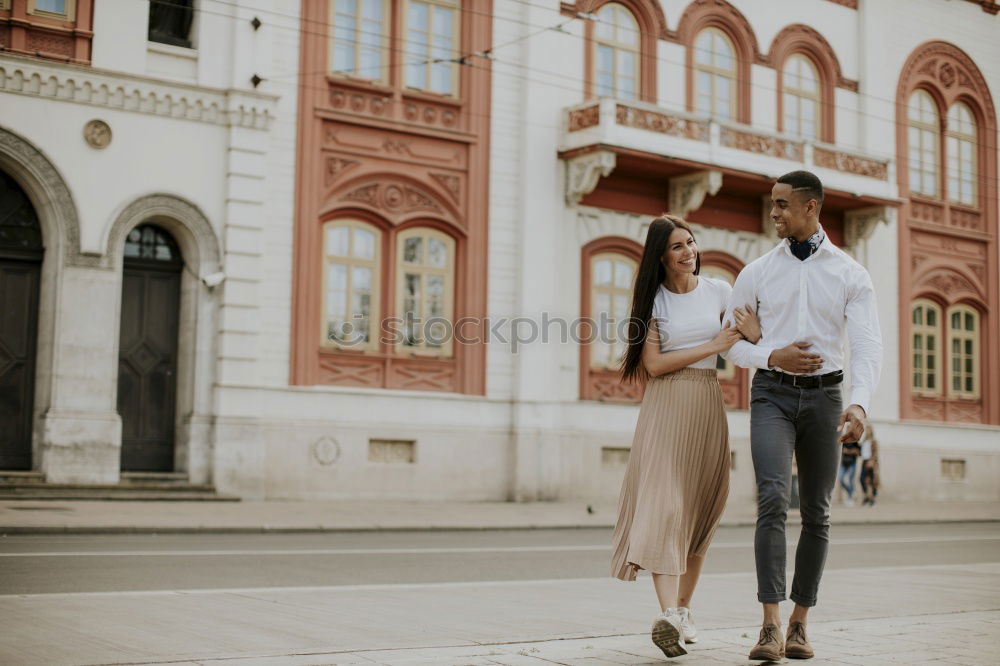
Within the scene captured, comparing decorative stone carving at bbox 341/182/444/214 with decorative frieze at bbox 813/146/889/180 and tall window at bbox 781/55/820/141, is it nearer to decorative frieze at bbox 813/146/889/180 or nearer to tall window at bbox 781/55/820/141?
decorative frieze at bbox 813/146/889/180

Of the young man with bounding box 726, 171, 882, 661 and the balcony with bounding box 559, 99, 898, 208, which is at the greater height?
the balcony with bounding box 559, 99, 898, 208

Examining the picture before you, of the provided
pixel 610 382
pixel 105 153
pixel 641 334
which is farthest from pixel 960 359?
pixel 641 334

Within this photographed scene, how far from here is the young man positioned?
5.83 metres

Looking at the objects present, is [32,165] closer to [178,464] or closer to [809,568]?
[178,464]

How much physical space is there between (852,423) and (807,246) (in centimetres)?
95

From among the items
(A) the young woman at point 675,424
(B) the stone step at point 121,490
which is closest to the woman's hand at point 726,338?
(A) the young woman at point 675,424

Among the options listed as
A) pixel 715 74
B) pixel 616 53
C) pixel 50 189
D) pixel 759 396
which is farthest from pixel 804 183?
pixel 715 74

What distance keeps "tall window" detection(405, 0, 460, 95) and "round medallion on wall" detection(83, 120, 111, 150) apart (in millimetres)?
5474

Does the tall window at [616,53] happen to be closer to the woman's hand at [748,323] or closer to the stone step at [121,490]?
the stone step at [121,490]

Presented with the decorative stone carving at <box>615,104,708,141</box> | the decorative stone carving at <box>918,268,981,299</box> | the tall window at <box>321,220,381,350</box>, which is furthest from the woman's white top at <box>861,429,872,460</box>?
the tall window at <box>321,220,381,350</box>

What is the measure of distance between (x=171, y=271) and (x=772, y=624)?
1660 cm

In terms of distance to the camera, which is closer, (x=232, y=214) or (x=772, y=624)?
(x=772, y=624)

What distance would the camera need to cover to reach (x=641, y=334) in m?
6.37

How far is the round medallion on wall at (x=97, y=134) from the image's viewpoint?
19.4 meters
